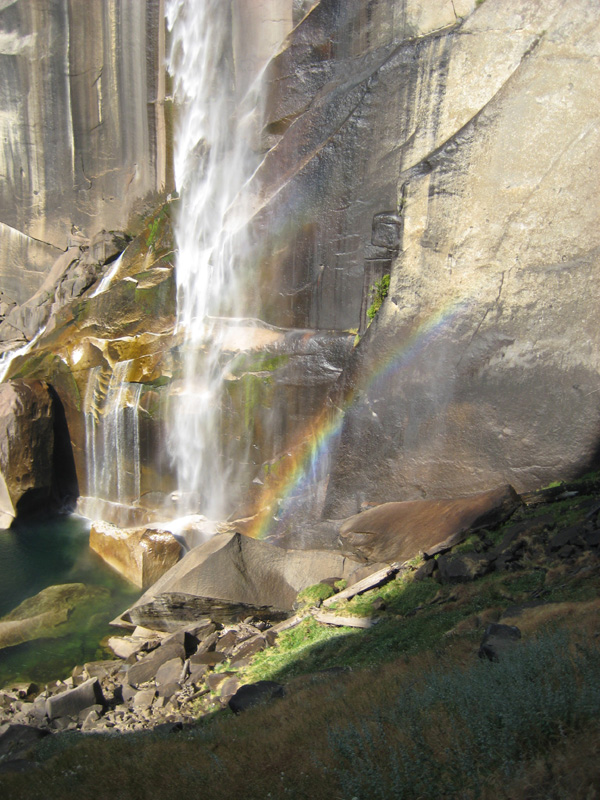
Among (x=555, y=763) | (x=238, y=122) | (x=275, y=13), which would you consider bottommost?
(x=555, y=763)

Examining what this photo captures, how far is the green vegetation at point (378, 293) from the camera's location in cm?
1064

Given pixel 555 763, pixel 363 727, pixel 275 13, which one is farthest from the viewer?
pixel 275 13

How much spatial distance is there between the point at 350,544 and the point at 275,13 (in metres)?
11.3

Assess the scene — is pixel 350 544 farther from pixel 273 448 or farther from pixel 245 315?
pixel 245 315

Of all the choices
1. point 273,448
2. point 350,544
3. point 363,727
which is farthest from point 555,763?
point 273,448

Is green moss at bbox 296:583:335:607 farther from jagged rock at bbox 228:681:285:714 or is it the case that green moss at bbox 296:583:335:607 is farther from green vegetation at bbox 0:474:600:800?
jagged rock at bbox 228:681:285:714

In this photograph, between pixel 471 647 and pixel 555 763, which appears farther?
pixel 471 647

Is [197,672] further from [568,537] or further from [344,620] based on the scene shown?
[568,537]

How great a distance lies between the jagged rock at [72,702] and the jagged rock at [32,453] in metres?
7.80

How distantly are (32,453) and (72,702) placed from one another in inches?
330

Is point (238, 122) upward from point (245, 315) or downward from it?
upward

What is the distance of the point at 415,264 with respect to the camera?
10.2 m

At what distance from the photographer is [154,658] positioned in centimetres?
877

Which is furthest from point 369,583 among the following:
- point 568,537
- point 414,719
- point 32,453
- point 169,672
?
point 32,453
